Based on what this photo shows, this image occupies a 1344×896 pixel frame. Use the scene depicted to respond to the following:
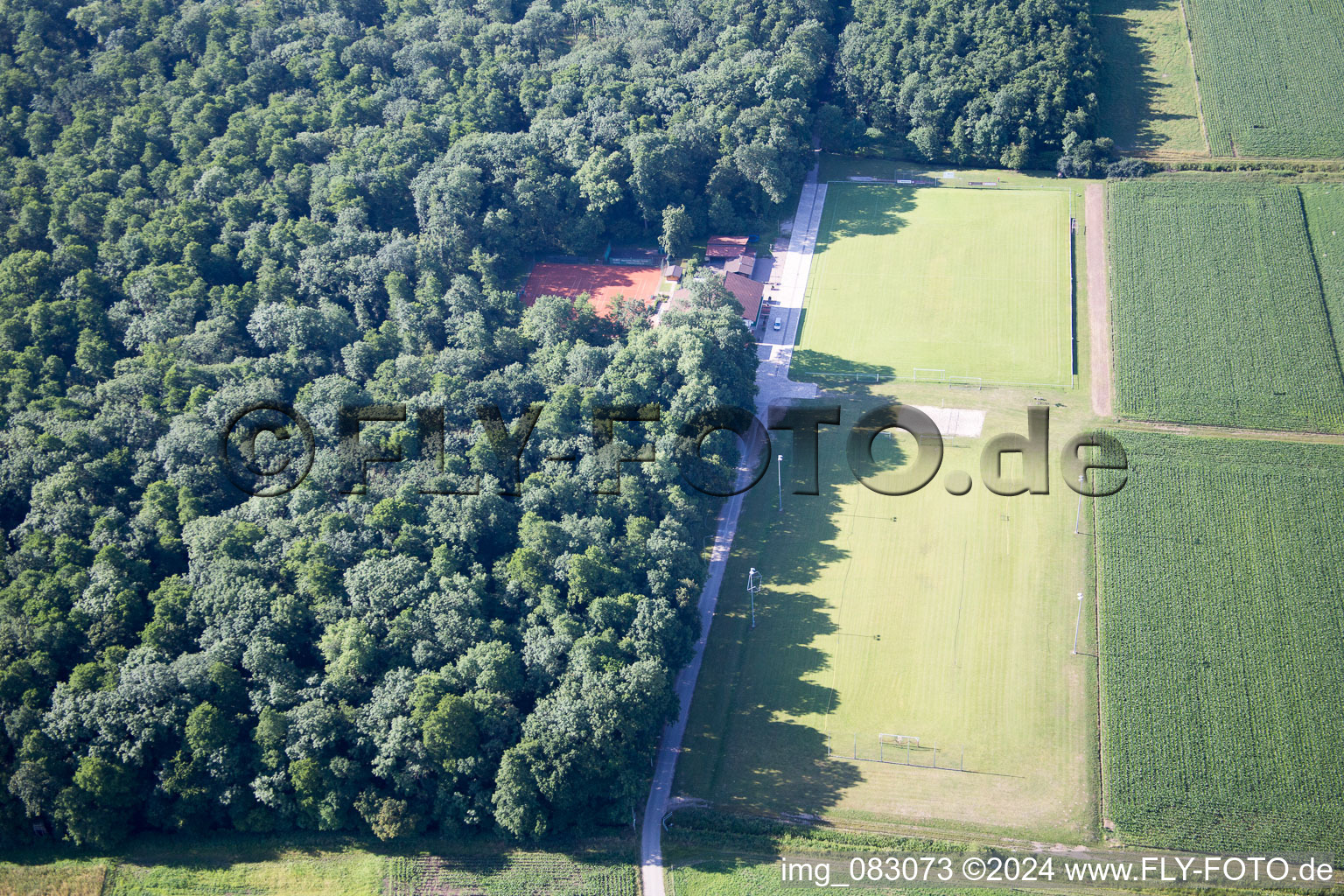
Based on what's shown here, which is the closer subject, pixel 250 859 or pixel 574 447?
pixel 250 859

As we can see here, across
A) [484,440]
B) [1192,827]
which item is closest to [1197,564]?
[1192,827]

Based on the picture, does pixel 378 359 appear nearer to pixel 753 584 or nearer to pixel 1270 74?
pixel 753 584

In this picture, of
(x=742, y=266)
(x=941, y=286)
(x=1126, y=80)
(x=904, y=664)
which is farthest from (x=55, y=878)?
(x=1126, y=80)

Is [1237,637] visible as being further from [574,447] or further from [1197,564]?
[574,447]

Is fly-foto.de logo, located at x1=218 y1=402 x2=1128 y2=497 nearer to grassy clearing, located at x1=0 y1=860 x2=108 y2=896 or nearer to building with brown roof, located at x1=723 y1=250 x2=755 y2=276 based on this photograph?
building with brown roof, located at x1=723 y1=250 x2=755 y2=276

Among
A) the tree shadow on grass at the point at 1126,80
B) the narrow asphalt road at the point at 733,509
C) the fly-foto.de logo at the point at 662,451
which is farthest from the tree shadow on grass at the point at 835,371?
the tree shadow on grass at the point at 1126,80

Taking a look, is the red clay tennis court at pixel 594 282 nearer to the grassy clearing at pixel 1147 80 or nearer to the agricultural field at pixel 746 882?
the grassy clearing at pixel 1147 80
